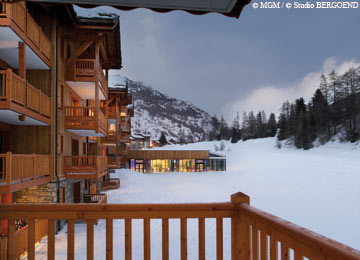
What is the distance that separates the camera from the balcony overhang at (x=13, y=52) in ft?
28.6

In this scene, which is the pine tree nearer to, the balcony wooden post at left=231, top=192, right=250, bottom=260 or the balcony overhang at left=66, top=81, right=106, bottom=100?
the balcony overhang at left=66, top=81, right=106, bottom=100

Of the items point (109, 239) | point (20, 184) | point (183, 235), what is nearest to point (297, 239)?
point (183, 235)

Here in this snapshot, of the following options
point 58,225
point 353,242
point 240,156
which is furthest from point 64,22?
point 240,156

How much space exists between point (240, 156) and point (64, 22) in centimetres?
4932

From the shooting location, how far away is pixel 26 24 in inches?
369

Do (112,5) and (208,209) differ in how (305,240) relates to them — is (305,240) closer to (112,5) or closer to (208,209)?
(208,209)

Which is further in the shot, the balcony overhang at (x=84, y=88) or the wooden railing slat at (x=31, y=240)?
the balcony overhang at (x=84, y=88)

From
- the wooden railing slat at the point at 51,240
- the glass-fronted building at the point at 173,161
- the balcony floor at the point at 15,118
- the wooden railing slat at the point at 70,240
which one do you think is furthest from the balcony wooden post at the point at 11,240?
the glass-fronted building at the point at 173,161

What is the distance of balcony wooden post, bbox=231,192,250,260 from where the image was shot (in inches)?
101

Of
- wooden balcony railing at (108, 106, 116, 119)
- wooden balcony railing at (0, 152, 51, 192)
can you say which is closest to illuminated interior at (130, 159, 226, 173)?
wooden balcony railing at (108, 106, 116, 119)

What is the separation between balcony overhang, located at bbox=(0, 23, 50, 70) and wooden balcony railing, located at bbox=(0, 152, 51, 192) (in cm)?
397

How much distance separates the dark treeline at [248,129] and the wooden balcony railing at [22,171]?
7687cm

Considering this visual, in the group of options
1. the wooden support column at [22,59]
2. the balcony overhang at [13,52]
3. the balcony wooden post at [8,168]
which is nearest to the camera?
the balcony wooden post at [8,168]

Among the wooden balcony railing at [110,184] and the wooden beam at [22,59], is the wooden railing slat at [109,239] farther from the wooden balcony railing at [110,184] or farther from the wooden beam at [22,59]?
the wooden balcony railing at [110,184]
